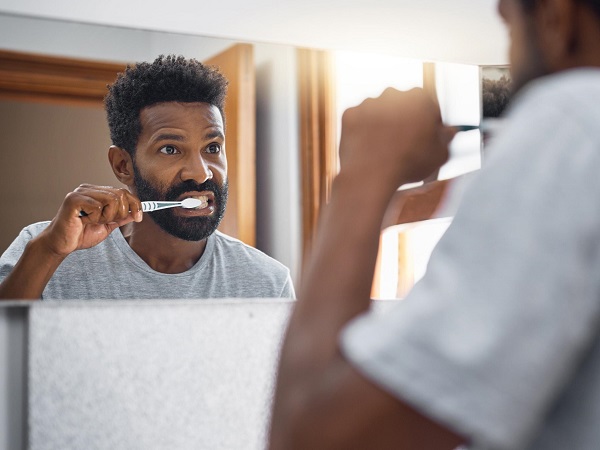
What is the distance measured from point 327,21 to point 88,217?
1.62 ft

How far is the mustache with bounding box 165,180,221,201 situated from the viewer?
104cm

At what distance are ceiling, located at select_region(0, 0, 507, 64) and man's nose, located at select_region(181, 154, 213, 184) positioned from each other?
0.61 feet

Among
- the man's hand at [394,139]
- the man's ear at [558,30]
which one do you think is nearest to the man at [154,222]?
the man's hand at [394,139]

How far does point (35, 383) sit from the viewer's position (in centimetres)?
88

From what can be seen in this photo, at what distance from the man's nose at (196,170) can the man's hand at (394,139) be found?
643mm

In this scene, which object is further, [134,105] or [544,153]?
[134,105]

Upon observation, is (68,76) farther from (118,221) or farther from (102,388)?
(102,388)

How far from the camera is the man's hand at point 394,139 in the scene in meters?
0.40

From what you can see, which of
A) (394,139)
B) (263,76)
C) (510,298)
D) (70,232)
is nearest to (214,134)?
(263,76)

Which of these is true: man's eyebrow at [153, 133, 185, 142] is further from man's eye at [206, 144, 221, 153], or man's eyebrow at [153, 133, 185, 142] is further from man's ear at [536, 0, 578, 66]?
man's ear at [536, 0, 578, 66]

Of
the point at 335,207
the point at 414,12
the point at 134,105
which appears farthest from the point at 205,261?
the point at 335,207

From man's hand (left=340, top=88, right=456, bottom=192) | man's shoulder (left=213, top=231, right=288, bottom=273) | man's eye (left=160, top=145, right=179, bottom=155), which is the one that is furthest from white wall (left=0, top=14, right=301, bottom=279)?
man's hand (left=340, top=88, right=456, bottom=192)

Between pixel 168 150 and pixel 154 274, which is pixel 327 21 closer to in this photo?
pixel 168 150

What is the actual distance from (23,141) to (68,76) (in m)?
0.11
